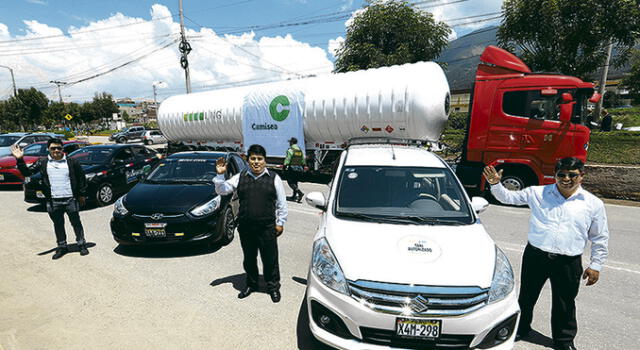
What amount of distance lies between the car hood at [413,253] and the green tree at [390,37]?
1560cm

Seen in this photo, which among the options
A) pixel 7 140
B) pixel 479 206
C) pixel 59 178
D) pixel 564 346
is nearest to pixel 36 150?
pixel 7 140

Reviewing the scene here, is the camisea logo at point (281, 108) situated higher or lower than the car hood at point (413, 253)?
higher

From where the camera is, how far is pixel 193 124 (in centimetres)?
1390

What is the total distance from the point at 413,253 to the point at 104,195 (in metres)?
8.09

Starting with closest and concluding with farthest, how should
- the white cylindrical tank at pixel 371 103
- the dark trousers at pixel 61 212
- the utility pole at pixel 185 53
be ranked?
the dark trousers at pixel 61 212, the white cylindrical tank at pixel 371 103, the utility pole at pixel 185 53

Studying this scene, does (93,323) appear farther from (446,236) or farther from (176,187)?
(446,236)

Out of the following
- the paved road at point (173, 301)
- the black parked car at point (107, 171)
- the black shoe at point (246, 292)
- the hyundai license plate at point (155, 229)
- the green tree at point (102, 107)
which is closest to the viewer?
the paved road at point (173, 301)

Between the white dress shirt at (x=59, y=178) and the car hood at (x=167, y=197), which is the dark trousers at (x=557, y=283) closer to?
the car hood at (x=167, y=197)

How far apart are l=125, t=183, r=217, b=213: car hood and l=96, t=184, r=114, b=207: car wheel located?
3.21m

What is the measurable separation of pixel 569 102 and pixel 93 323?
30.0 ft

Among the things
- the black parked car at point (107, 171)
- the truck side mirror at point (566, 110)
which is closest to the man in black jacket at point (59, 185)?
the black parked car at point (107, 171)

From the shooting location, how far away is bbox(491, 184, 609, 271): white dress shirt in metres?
2.47

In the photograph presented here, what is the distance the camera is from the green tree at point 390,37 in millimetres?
16984

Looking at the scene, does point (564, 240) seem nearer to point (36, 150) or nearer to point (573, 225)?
point (573, 225)
